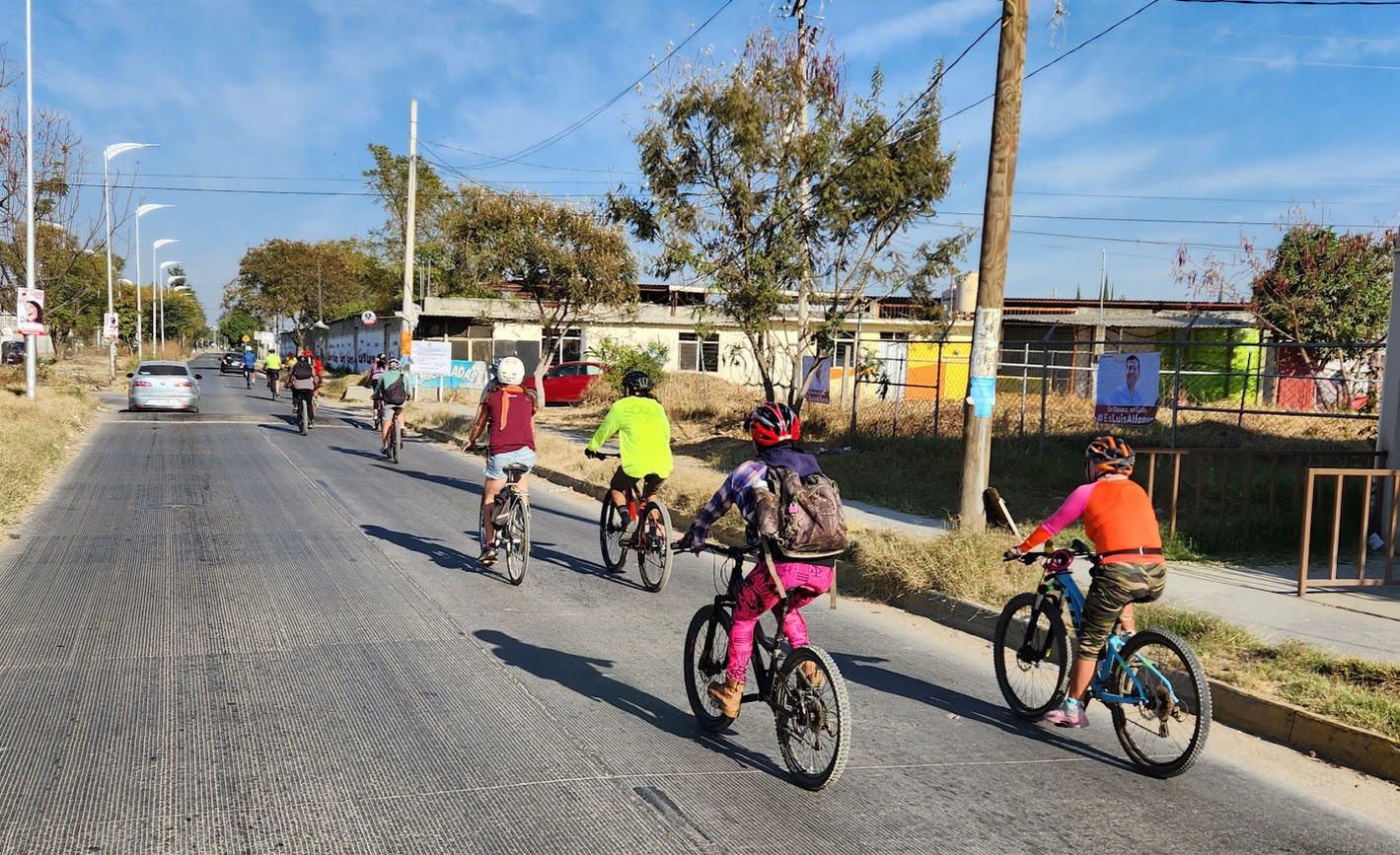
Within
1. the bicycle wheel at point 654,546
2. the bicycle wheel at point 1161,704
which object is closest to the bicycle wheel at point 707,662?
the bicycle wheel at point 1161,704

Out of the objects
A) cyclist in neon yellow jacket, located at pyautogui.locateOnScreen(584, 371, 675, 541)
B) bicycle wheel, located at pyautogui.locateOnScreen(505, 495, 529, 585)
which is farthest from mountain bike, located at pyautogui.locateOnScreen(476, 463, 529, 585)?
cyclist in neon yellow jacket, located at pyautogui.locateOnScreen(584, 371, 675, 541)

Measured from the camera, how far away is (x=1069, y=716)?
17.9 feet

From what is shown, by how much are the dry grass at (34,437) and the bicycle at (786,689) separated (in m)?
8.81

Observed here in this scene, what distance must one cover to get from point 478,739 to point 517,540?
3.86m

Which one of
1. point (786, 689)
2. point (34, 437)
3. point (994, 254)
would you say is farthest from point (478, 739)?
point (34, 437)

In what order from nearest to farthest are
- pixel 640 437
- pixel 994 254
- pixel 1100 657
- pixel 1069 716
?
pixel 1100 657 < pixel 1069 716 < pixel 640 437 < pixel 994 254

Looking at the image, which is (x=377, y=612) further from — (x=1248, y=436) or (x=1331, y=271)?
(x=1331, y=271)

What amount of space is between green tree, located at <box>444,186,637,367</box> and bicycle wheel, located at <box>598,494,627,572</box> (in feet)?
60.4

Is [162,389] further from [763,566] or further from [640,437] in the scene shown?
[763,566]

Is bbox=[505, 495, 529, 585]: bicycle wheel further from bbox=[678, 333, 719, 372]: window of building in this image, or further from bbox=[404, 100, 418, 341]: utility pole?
bbox=[678, 333, 719, 372]: window of building

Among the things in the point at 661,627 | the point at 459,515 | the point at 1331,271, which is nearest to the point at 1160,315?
the point at 1331,271

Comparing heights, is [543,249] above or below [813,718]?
above

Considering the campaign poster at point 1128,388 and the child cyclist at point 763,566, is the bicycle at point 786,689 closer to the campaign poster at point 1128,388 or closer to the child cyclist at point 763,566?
the child cyclist at point 763,566

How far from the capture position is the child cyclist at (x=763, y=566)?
4.77 meters
